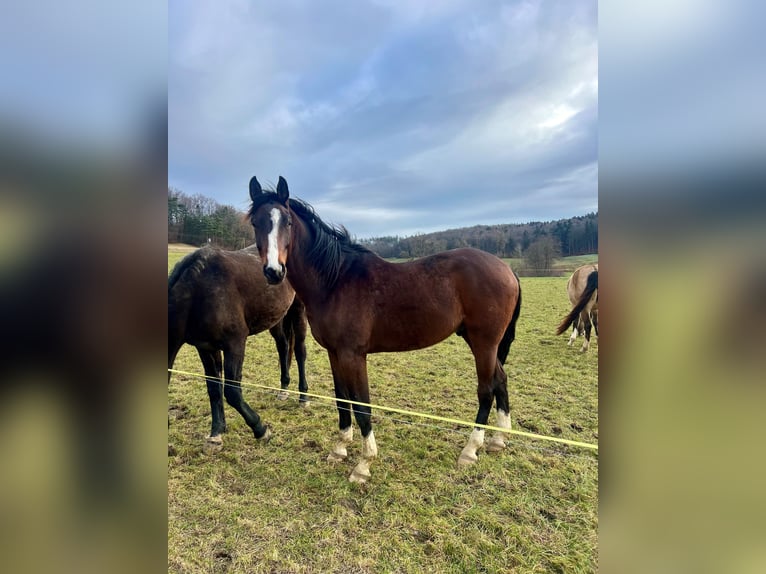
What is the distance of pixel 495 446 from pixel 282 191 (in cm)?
262

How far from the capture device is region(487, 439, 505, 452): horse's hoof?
8.85 feet

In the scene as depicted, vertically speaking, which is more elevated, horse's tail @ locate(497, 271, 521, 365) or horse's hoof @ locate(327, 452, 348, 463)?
horse's tail @ locate(497, 271, 521, 365)

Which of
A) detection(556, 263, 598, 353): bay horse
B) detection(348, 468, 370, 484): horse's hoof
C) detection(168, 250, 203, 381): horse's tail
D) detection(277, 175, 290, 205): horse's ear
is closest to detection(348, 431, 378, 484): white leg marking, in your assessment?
detection(348, 468, 370, 484): horse's hoof

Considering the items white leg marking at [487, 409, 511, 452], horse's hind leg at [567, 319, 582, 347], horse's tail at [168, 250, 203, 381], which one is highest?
horse's tail at [168, 250, 203, 381]

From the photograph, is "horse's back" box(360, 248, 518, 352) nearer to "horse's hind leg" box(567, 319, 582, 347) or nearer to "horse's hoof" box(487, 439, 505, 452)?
"horse's hoof" box(487, 439, 505, 452)

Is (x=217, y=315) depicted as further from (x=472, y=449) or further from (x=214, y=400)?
(x=472, y=449)

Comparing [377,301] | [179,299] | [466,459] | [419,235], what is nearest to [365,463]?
[466,459]

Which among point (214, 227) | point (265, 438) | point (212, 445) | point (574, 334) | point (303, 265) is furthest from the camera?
point (574, 334)

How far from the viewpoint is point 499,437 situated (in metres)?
2.74

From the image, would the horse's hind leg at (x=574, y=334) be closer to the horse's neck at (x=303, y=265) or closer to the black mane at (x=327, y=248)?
the black mane at (x=327, y=248)

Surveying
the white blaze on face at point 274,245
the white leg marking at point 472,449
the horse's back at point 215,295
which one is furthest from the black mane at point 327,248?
the white leg marking at point 472,449

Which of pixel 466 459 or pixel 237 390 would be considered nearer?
pixel 466 459

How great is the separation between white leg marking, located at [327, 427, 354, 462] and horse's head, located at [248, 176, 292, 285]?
56.9 inches
